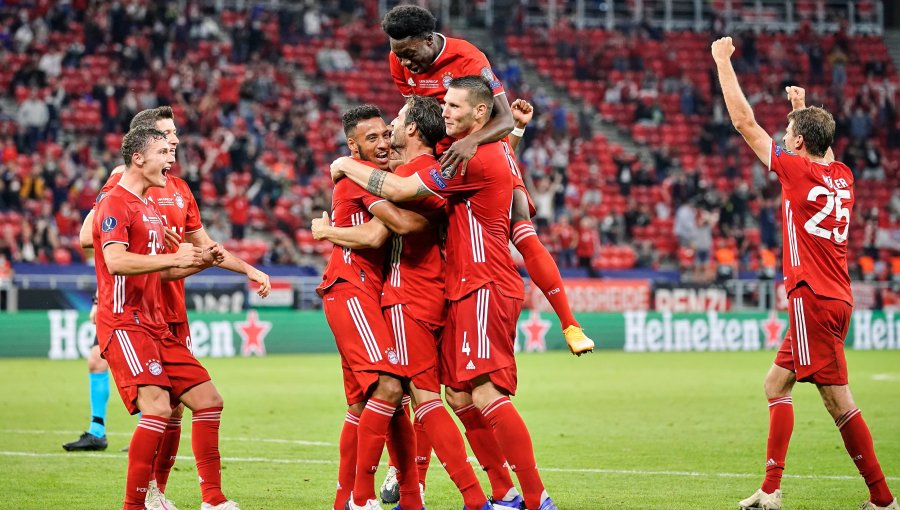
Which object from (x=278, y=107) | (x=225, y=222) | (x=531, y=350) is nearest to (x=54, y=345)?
(x=225, y=222)

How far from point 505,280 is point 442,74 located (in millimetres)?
1685

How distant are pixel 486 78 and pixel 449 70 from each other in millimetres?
352

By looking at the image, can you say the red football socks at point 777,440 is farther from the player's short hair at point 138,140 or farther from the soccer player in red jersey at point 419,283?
the player's short hair at point 138,140

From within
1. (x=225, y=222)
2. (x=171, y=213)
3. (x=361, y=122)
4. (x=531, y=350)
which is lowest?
(x=531, y=350)

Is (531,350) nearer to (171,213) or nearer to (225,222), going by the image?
(225,222)

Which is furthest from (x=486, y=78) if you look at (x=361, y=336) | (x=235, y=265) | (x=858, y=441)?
(x=858, y=441)

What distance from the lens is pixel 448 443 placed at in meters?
7.51

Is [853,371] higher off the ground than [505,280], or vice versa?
[505,280]

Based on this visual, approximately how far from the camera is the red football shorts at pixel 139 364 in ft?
24.7

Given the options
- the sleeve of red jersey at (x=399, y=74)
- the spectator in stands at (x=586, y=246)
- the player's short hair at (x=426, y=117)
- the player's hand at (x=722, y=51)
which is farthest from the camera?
the spectator in stands at (x=586, y=246)

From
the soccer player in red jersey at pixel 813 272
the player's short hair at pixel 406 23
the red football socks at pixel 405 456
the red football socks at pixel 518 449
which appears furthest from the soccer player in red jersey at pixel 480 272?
the soccer player in red jersey at pixel 813 272

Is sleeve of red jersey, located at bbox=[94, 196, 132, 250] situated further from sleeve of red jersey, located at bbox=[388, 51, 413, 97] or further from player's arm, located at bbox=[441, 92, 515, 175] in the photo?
sleeve of red jersey, located at bbox=[388, 51, 413, 97]

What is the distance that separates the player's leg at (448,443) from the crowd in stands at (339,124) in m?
19.8

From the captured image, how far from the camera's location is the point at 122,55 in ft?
104
